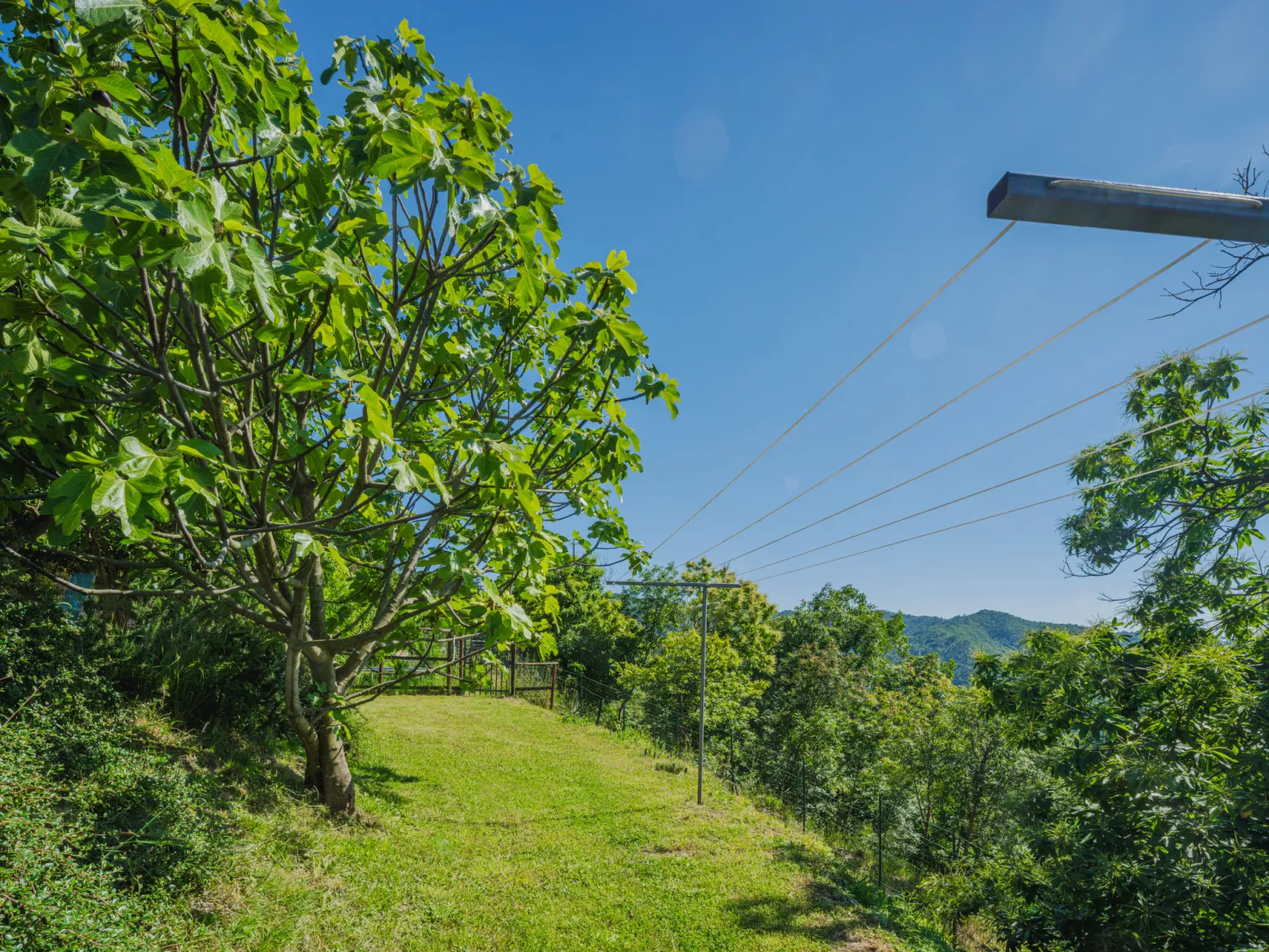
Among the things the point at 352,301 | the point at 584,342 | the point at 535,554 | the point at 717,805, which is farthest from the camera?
the point at 717,805

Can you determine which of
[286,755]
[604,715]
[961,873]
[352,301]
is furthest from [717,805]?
[604,715]

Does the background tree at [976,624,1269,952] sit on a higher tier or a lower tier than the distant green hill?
lower

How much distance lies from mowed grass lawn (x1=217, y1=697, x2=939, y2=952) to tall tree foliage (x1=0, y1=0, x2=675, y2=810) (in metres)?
1.49

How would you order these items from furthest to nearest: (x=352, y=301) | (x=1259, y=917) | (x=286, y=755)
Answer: (x=286, y=755) < (x=1259, y=917) < (x=352, y=301)

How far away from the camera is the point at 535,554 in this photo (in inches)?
134

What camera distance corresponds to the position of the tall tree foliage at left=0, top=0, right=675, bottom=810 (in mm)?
1956

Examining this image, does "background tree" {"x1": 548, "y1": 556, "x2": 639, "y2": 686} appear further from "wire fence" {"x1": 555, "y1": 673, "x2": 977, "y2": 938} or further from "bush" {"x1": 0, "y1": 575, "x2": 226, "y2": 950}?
"bush" {"x1": 0, "y1": 575, "x2": 226, "y2": 950}

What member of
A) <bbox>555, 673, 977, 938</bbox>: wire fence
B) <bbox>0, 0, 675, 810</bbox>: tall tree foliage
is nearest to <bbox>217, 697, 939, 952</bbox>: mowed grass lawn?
<bbox>0, 0, 675, 810</bbox>: tall tree foliage

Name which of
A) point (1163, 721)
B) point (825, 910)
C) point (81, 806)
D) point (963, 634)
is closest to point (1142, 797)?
point (1163, 721)

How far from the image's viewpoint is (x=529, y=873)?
6270 millimetres

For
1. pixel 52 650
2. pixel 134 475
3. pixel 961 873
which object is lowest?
pixel 961 873

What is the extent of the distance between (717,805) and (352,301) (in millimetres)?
9754

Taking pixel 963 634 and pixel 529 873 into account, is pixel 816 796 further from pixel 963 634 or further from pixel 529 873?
pixel 963 634

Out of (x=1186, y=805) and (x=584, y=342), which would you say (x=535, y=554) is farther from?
(x=1186, y=805)
